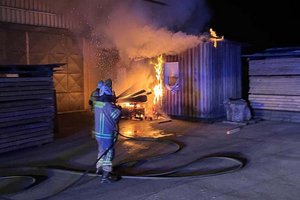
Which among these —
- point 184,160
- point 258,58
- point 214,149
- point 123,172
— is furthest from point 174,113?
point 123,172

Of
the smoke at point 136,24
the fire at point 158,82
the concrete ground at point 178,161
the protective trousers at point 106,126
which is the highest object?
the smoke at point 136,24

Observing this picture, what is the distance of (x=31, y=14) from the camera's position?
16062 mm

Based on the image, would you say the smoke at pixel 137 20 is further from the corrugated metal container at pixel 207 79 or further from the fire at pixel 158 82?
the corrugated metal container at pixel 207 79

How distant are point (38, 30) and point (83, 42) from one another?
8.76ft

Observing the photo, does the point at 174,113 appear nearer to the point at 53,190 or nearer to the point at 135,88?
the point at 135,88

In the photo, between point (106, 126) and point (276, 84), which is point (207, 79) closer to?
point (276, 84)

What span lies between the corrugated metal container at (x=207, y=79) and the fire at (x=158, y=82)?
822mm

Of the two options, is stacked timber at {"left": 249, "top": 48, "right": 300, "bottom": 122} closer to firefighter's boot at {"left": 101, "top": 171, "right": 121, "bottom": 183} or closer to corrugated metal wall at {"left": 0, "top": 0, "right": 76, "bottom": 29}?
firefighter's boot at {"left": 101, "top": 171, "right": 121, "bottom": 183}

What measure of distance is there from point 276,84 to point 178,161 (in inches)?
265

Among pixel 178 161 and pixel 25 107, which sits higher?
pixel 25 107

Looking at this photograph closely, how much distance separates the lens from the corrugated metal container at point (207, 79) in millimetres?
13320

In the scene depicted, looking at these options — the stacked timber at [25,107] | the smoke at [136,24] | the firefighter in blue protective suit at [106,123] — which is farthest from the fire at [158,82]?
the firefighter in blue protective suit at [106,123]

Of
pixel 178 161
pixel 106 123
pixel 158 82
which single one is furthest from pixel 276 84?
pixel 106 123

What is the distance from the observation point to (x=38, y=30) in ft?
53.7
